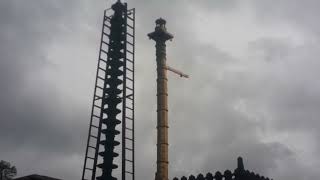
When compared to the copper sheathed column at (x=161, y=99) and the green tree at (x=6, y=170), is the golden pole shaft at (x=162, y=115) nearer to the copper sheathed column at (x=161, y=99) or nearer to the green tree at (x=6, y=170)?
the copper sheathed column at (x=161, y=99)

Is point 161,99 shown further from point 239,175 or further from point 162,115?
point 239,175

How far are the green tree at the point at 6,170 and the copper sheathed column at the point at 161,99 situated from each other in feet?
51.3

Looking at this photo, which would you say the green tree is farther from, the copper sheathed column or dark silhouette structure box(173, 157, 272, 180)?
dark silhouette structure box(173, 157, 272, 180)

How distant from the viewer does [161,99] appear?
36656mm

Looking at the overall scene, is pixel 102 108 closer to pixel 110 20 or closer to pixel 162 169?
pixel 110 20

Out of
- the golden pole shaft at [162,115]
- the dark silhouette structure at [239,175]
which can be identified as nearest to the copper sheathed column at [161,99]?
the golden pole shaft at [162,115]

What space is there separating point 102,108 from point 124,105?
138cm

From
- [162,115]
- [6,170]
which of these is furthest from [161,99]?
[6,170]

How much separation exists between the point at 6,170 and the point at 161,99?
16873 millimetres

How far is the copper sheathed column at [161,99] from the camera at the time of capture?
111 feet

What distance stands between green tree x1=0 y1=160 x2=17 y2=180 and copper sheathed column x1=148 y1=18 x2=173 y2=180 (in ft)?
51.3

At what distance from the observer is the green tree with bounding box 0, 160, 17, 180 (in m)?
39.8

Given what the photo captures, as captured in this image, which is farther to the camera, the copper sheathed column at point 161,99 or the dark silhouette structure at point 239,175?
the copper sheathed column at point 161,99

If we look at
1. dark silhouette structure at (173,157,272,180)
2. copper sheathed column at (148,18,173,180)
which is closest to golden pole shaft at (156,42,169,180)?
copper sheathed column at (148,18,173,180)
